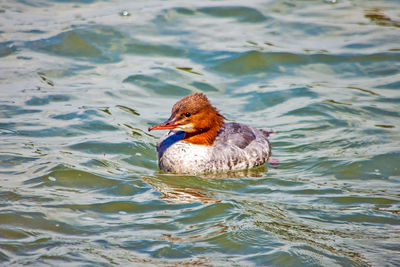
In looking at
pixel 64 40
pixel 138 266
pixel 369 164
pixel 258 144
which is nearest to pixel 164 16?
pixel 64 40

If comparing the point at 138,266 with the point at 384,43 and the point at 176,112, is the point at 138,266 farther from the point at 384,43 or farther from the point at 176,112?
the point at 384,43

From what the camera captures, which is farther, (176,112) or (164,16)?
(164,16)

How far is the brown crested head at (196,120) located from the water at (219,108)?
714 millimetres

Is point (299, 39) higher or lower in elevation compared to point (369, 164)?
higher

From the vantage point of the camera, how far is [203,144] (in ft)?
27.9

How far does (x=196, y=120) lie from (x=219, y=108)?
2.36 m

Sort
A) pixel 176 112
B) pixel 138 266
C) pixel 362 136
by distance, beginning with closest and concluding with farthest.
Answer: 1. pixel 138 266
2. pixel 176 112
3. pixel 362 136

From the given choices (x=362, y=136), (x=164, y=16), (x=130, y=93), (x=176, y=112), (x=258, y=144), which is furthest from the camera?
(x=164, y=16)

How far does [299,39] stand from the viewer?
13039 mm

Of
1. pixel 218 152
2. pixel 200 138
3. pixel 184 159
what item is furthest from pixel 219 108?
pixel 184 159

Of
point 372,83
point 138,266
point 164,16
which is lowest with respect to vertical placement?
point 138,266

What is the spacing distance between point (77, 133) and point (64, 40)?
3972mm

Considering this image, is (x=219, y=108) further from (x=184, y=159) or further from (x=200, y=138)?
(x=184, y=159)

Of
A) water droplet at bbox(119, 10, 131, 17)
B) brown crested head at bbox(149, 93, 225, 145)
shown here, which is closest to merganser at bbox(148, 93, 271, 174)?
brown crested head at bbox(149, 93, 225, 145)
